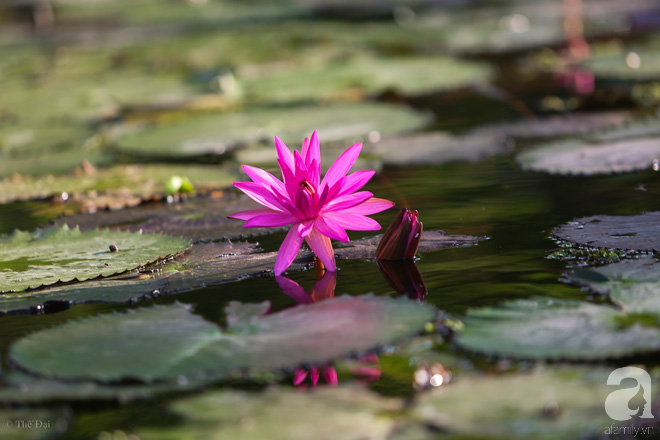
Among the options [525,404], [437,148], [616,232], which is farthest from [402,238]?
[437,148]

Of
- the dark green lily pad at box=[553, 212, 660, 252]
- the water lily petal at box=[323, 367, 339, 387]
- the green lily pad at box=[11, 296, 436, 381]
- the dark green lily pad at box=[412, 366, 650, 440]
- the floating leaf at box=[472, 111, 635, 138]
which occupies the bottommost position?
the dark green lily pad at box=[412, 366, 650, 440]

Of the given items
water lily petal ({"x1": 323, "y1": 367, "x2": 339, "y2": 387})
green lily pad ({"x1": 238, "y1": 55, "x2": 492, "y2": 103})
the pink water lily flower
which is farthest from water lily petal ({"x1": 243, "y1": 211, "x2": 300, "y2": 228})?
green lily pad ({"x1": 238, "y1": 55, "x2": 492, "y2": 103})

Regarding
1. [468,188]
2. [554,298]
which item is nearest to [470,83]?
[468,188]

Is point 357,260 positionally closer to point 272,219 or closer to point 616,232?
point 272,219

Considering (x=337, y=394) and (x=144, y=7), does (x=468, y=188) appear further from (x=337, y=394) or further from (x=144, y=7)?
(x=144, y=7)

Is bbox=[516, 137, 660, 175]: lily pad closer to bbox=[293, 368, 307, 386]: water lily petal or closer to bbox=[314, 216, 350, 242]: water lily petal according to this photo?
bbox=[314, 216, 350, 242]: water lily petal

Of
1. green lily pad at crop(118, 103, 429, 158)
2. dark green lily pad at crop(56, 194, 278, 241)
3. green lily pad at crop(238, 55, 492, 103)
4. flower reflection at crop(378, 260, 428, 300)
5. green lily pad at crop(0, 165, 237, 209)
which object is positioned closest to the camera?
flower reflection at crop(378, 260, 428, 300)
